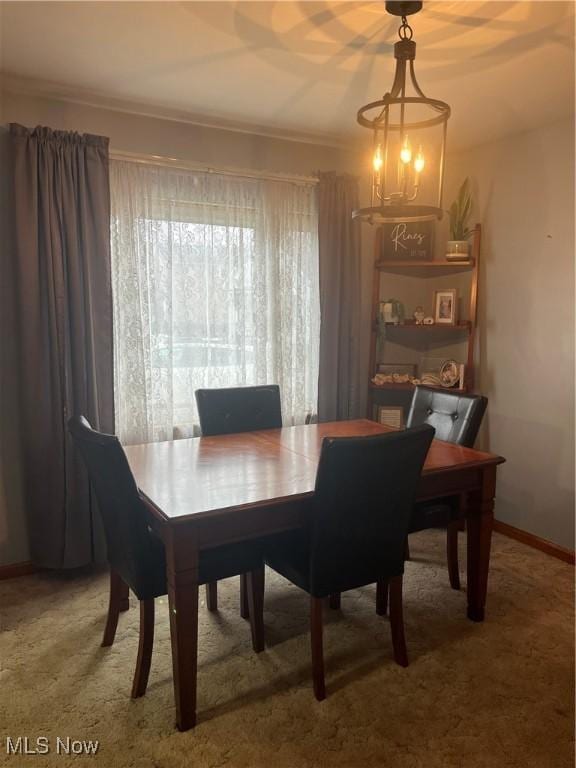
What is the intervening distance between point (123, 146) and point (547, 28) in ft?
6.73

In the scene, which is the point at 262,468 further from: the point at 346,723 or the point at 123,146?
the point at 123,146

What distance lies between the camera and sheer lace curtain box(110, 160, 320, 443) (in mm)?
2930

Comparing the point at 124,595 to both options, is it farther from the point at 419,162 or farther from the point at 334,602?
the point at 419,162

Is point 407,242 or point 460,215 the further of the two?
point 407,242

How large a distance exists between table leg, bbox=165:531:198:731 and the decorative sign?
259 centimetres

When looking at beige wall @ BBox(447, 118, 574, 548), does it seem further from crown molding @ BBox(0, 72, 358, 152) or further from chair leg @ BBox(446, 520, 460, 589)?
crown molding @ BBox(0, 72, 358, 152)

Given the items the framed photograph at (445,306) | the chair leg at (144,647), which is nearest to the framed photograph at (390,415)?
the framed photograph at (445,306)

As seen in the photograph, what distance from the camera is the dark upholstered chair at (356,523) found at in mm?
1759

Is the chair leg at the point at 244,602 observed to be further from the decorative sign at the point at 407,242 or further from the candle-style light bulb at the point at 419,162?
the decorative sign at the point at 407,242

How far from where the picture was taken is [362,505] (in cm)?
A: 185

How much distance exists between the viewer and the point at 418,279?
12.8 feet

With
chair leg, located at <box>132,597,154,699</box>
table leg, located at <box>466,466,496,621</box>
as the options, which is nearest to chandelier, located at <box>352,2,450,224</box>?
table leg, located at <box>466,466,496,621</box>

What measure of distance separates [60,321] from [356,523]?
1777mm

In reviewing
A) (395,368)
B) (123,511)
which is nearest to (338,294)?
(395,368)
